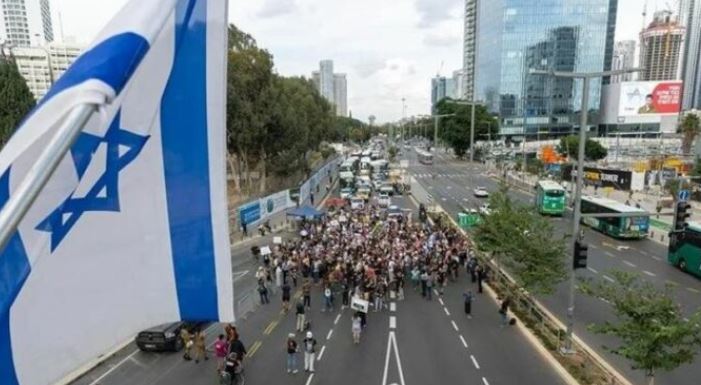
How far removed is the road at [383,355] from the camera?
15039 millimetres

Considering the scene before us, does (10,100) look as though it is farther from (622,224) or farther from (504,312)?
(622,224)

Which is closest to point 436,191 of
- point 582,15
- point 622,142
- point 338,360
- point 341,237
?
point 341,237

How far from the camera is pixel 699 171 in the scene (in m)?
52.7

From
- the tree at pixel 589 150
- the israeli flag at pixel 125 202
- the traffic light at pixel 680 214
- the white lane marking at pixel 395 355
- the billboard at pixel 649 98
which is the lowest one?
the white lane marking at pixel 395 355

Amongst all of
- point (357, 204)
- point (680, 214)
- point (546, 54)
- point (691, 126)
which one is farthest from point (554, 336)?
point (546, 54)

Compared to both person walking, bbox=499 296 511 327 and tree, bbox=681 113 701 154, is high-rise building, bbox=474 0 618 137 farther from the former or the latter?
person walking, bbox=499 296 511 327

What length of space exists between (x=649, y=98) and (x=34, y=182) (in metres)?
112

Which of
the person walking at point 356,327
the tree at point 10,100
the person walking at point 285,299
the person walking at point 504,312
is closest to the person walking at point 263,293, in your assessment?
the person walking at point 285,299

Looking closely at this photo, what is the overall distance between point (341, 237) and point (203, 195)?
25318 mm

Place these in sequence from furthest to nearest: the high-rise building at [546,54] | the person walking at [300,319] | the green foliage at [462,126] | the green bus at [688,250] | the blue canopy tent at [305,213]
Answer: the high-rise building at [546,54], the green foliage at [462,126], the blue canopy tent at [305,213], the green bus at [688,250], the person walking at [300,319]

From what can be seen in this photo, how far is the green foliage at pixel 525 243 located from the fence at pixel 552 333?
1191 millimetres

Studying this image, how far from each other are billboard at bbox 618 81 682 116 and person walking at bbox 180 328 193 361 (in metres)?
102

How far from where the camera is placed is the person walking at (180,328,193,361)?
16436mm

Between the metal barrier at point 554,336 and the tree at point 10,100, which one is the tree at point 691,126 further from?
the tree at point 10,100
